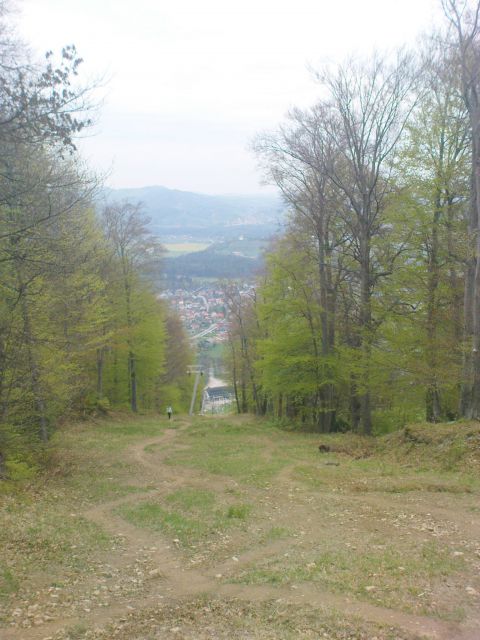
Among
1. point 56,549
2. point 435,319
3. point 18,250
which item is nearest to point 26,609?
point 56,549

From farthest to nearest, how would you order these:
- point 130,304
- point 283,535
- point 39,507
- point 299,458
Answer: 1. point 130,304
2. point 299,458
3. point 39,507
4. point 283,535

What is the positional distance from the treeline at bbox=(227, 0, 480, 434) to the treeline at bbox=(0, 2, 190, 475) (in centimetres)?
883

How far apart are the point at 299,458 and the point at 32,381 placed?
840 cm

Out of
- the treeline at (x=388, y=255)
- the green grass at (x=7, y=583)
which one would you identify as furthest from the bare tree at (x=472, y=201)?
the green grass at (x=7, y=583)

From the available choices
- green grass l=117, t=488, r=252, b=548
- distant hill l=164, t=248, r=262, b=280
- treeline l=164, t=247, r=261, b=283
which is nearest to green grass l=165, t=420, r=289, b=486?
green grass l=117, t=488, r=252, b=548

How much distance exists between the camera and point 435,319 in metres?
17.7

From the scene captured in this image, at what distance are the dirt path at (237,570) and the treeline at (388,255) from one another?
6.19 meters

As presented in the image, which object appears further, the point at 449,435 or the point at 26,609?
the point at 449,435

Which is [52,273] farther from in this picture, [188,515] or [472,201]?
[472,201]

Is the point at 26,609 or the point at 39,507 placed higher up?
the point at 26,609

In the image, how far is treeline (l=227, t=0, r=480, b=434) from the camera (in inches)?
602

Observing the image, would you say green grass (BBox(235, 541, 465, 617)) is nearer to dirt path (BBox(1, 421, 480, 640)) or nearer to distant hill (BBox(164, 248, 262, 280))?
dirt path (BBox(1, 421, 480, 640))

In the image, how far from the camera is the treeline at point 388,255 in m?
15.3

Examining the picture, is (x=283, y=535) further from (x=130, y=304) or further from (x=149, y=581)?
(x=130, y=304)
